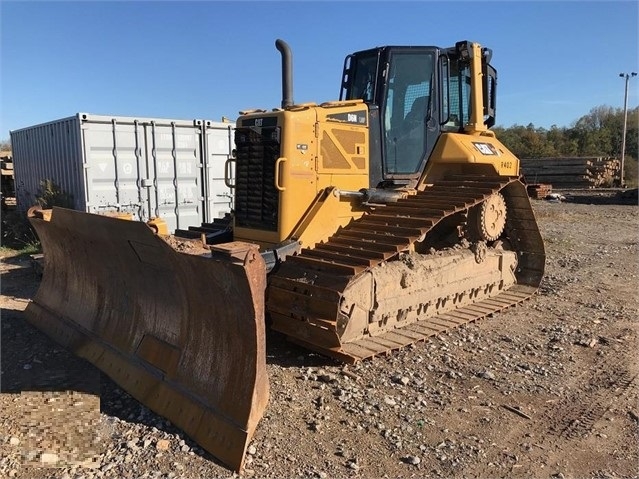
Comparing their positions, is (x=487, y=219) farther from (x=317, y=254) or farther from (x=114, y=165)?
(x=114, y=165)

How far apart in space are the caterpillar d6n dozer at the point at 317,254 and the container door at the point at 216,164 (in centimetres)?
515

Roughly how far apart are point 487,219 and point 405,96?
1780mm

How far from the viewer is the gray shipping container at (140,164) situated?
9820 mm

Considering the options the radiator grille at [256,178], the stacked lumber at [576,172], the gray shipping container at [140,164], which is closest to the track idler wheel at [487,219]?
the radiator grille at [256,178]

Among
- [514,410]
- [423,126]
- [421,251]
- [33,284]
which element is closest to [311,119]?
[423,126]

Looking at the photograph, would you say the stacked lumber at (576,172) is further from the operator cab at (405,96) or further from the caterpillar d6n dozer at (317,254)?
the operator cab at (405,96)

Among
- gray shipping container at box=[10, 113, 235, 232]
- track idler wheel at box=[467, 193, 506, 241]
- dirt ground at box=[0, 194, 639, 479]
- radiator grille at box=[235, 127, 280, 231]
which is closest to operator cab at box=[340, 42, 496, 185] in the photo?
track idler wheel at box=[467, 193, 506, 241]

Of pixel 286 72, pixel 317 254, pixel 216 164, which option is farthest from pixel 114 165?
pixel 317 254

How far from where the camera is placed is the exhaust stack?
589 centimetres

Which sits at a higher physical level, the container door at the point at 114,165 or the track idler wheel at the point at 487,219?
the container door at the point at 114,165

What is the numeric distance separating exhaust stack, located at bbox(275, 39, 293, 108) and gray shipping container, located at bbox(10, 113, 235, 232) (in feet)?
16.6

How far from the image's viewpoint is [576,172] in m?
27.3

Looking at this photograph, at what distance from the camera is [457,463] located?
331 cm

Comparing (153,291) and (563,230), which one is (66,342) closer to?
(153,291)
